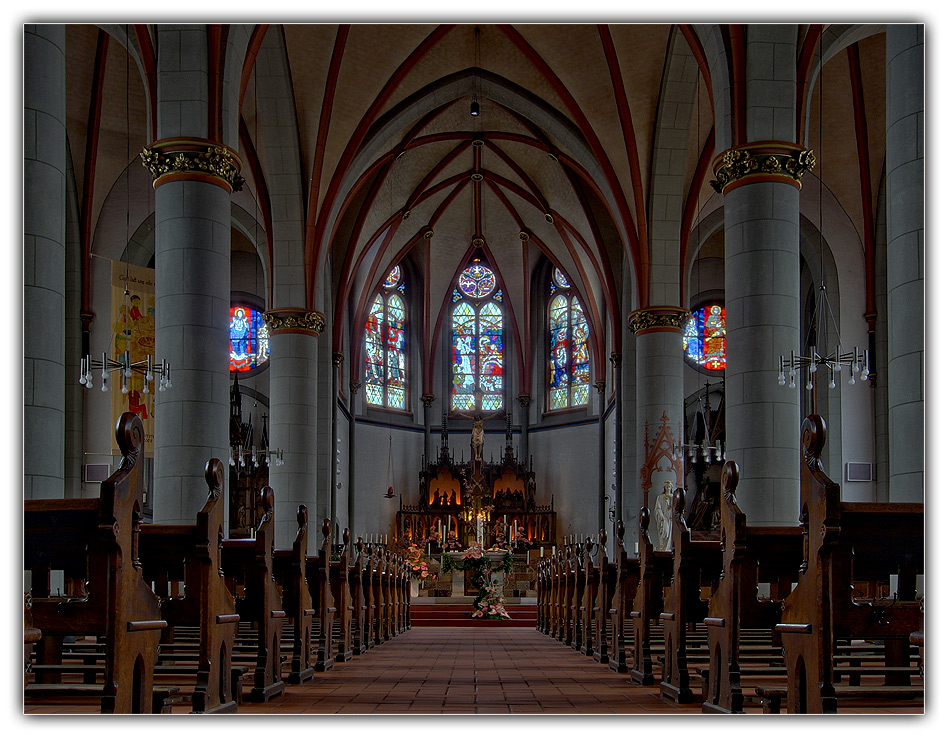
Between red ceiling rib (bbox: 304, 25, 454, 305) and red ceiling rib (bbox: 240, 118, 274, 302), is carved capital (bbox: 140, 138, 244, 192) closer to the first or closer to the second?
red ceiling rib (bbox: 240, 118, 274, 302)

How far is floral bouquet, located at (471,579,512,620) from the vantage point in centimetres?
2062

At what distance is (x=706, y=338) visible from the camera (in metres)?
30.0

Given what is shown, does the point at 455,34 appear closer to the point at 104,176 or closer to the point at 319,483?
the point at 104,176

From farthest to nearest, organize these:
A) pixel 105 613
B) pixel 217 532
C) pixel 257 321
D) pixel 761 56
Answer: pixel 257 321 < pixel 761 56 < pixel 217 532 < pixel 105 613

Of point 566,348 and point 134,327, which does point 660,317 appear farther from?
point 566,348

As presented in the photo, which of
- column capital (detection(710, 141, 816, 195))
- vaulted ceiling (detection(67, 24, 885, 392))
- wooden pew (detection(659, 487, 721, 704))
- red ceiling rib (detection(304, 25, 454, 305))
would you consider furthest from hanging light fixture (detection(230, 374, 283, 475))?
Result: wooden pew (detection(659, 487, 721, 704))

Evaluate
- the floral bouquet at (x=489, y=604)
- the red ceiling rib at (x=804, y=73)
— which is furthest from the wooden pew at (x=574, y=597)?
the red ceiling rib at (x=804, y=73)

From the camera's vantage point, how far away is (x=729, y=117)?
1280cm

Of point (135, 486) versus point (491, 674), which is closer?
point (135, 486)

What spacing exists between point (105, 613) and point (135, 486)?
0.60 m

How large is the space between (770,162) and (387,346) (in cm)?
2285

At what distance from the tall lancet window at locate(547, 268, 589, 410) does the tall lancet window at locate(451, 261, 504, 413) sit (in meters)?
1.84

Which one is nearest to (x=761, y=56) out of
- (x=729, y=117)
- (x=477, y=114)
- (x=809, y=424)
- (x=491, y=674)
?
(x=729, y=117)

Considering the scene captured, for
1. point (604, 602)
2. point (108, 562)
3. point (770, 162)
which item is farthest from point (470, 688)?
point (770, 162)
